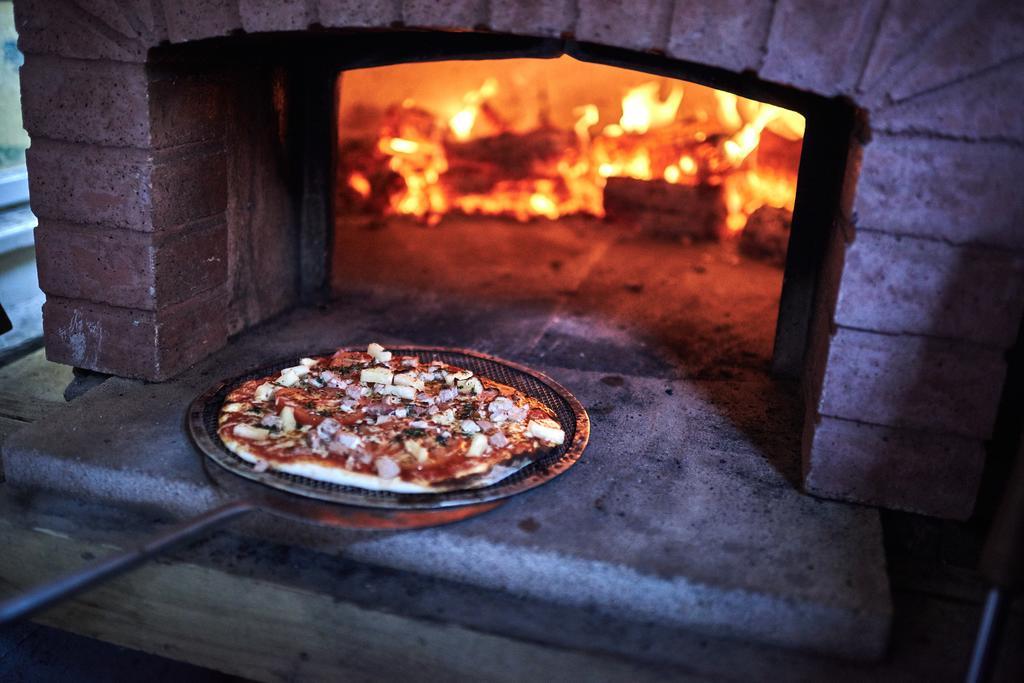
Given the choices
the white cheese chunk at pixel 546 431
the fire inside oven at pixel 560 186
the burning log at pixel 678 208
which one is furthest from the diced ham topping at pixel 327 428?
the burning log at pixel 678 208

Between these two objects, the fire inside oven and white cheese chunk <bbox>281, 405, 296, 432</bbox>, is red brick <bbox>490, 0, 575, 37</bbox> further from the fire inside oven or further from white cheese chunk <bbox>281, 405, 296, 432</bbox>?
the fire inside oven

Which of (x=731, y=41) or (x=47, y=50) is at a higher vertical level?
(x=731, y=41)

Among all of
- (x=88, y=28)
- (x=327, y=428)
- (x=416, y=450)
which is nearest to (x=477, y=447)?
(x=416, y=450)

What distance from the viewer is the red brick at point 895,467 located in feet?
7.91

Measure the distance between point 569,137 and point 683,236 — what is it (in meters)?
0.92

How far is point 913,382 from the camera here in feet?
7.81

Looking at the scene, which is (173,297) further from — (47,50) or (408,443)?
(408,443)

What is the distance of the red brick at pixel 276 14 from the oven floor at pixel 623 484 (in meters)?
1.10

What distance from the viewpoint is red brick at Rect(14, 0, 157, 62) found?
2.67 meters

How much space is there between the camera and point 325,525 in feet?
7.52

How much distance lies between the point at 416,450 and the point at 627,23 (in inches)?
47.8

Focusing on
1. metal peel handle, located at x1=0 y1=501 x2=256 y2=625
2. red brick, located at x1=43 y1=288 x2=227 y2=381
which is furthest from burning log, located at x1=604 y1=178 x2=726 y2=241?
metal peel handle, located at x1=0 y1=501 x2=256 y2=625

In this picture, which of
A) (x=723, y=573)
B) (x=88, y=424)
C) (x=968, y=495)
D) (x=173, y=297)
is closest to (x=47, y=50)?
(x=173, y=297)

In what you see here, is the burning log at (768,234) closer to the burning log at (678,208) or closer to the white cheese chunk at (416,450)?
the burning log at (678,208)
